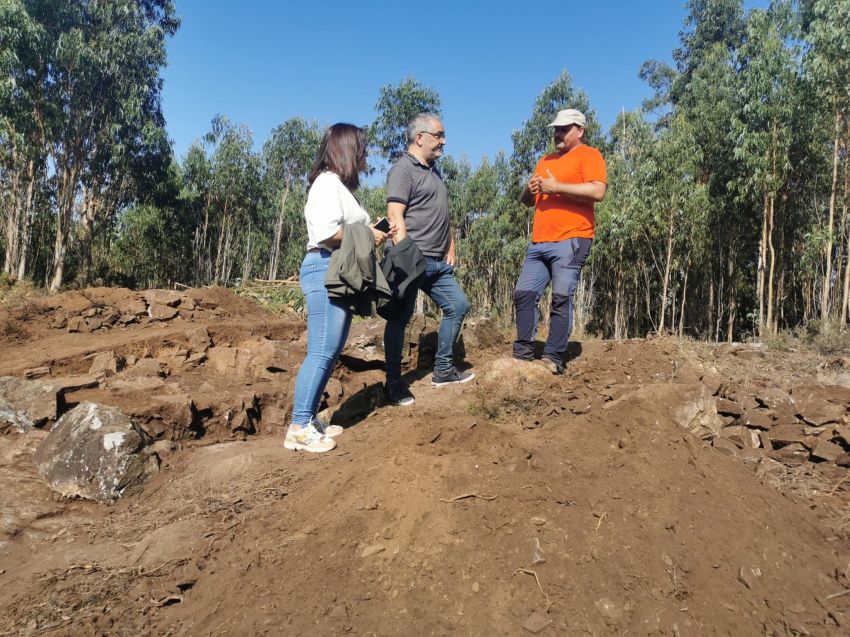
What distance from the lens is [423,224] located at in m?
3.93

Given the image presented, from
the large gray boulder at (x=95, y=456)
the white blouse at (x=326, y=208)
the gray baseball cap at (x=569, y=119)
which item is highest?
the gray baseball cap at (x=569, y=119)

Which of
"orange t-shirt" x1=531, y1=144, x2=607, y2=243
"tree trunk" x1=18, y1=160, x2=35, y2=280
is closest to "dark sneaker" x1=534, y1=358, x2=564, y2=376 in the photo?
"orange t-shirt" x1=531, y1=144, x2=607, y2=243

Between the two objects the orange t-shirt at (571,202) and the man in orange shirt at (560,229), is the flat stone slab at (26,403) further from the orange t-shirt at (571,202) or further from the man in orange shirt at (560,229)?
the orange t-shirt at (571,202)

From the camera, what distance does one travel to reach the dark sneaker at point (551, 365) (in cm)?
413

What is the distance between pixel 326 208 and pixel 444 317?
4.68 feet

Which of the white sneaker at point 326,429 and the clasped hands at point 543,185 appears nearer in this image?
the white sneaker at point 326,429

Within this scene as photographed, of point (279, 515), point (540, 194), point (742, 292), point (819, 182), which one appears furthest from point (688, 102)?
point (279, 515)

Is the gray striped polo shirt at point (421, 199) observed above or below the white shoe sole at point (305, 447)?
above

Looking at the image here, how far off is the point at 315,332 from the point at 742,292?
16.2m

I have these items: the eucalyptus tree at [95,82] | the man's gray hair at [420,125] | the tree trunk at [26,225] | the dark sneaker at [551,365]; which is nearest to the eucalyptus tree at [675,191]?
the dark sneaker at [551,365]

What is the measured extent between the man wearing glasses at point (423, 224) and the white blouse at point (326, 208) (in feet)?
1.79

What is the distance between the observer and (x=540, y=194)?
421 centimetres

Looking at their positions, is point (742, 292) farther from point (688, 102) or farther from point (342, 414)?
point (342, 414)

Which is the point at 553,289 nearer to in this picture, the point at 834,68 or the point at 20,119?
the point at 834,68
